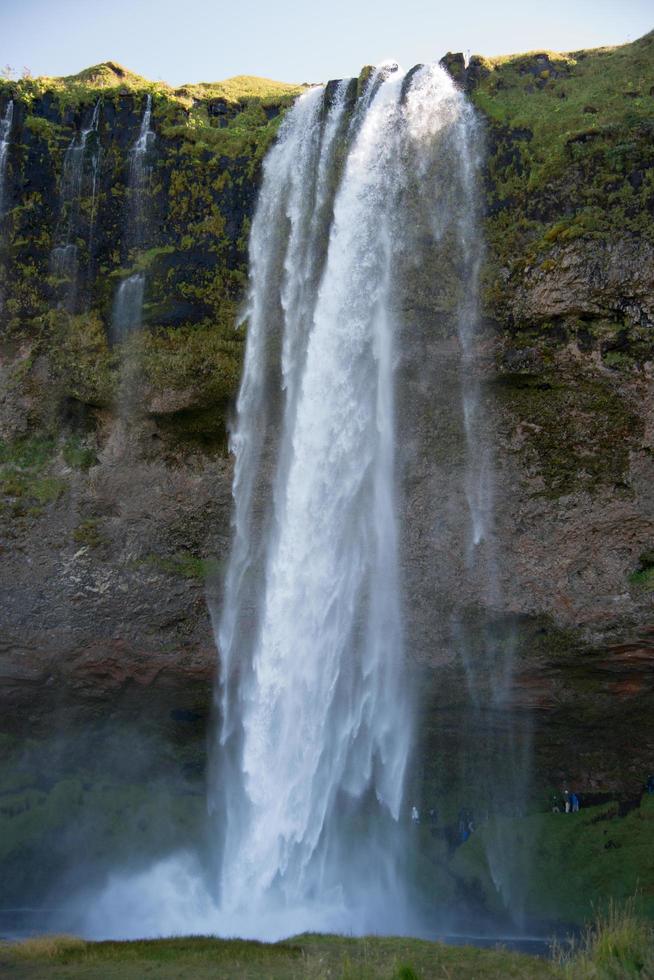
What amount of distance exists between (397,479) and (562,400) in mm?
4569

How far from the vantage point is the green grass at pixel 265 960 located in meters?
13.1

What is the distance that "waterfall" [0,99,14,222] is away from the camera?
85.7 feet

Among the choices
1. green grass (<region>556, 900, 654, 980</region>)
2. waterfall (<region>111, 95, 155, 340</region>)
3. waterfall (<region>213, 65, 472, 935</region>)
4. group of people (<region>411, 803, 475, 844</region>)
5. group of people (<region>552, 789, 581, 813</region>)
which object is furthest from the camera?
waterfall (<region>111, 95, 155, 340</region>)

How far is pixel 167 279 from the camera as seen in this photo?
82.7ft

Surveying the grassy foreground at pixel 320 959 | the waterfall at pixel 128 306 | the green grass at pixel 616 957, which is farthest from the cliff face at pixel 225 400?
the green grass at pixel 616 957

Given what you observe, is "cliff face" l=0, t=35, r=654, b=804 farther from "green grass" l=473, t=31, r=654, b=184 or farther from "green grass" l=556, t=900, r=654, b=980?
"green grass" l=556, t=900, r=654, b=980

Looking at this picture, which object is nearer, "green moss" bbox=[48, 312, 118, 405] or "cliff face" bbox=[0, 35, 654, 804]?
"cliff face" bbox=[0, 35, 654, 804]

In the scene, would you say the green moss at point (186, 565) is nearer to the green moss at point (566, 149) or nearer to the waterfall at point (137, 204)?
the waterfall at point (137, 204)

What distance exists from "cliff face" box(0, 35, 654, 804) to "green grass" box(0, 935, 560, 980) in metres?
8.82

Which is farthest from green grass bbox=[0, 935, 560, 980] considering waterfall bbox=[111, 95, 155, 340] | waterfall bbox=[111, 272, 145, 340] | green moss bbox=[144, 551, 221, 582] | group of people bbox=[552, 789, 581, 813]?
waterfall bbox=[111, 95, 155, 340]

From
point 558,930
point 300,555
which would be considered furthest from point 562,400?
point 558,930

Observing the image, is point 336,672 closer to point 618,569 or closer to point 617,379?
point 618,569

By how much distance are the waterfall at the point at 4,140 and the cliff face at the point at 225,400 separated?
185 millimetres

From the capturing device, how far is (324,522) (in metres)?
22.8
